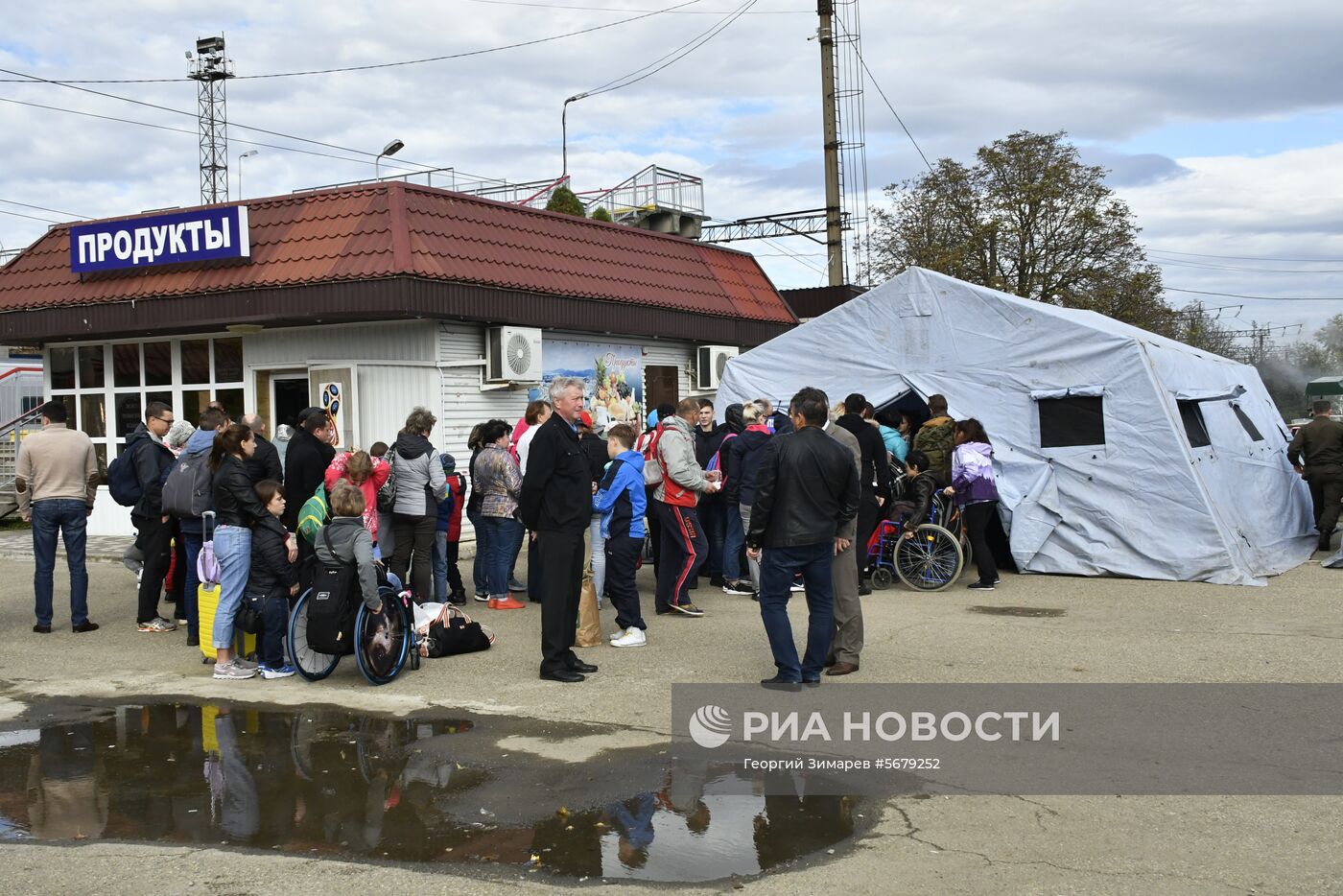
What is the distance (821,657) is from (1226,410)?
934 cm

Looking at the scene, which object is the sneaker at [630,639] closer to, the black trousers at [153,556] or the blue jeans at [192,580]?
the blue jeans at [192,580]

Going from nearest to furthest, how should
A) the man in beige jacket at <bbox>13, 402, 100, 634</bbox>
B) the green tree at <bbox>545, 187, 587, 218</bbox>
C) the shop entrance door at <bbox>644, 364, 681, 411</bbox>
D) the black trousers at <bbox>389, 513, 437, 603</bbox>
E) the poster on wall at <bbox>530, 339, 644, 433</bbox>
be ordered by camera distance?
the man in beige jacket at <bbox>13, 402, 100, 634</bbox>, the black trousers at <bbox>389, 513, 437, 603</bbox>, the poster on wall at <bbox>530, 339, 644, 433</bbox>, the shop entrance door at <bbox>644, 364, 681, 411</bbox>, the green tree at <bbox>545, 187, 587, 218</bbox>

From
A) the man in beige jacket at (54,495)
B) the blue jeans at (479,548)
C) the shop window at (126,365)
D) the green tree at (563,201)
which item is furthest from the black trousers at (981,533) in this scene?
the green tree at (563,201)

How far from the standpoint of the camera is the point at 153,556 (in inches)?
398

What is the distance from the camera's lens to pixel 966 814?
5.17 metres

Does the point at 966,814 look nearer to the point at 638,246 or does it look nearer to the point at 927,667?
the point at 927,667

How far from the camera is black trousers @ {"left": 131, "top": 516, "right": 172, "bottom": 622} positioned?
33.0 ft

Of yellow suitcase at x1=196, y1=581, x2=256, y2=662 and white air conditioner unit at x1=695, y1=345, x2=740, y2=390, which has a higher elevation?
white air conditioner unit at x1=695, y1=345, x2=740, y2=390

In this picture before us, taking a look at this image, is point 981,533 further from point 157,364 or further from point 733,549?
point 157,364

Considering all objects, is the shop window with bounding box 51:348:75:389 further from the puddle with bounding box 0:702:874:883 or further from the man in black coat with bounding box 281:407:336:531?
the puddle with bounding box 0:702:874:883

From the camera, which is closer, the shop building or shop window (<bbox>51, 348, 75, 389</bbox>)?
the shop building

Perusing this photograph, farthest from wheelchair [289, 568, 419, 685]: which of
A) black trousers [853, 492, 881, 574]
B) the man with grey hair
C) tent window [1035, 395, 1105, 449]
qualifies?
tent window [1035, 395, 1105, 449]

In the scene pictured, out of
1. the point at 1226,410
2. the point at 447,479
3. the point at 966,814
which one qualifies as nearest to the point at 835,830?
the point at 966,814

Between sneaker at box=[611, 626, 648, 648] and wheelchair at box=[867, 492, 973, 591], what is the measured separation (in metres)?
3.61
